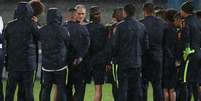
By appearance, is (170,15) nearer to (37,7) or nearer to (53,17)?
(53,17)

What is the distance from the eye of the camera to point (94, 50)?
1019 centimetres

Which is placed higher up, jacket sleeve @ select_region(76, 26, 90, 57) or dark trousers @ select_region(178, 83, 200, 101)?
jacket sleeve @ select_region(76, 26, 90, 57)

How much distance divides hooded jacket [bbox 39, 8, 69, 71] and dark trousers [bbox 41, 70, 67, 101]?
9 centimetres

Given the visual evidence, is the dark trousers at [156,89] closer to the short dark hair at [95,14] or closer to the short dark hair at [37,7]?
the short dark hair at [95,14]

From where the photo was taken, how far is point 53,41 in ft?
30.5

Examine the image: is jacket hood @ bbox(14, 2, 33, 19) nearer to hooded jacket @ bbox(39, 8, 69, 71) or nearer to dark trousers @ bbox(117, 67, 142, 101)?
hooded jacket @ bbox(39, 8, 69, 71)

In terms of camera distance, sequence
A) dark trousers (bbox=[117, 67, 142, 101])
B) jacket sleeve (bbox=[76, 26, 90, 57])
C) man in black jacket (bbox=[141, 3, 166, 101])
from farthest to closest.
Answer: man in black jacket (bbox=[141, 3, 166, 101]), jacket sleeve (bbox=[76, 26, 90, 57]), dark trousers (bbox=[117, 67, 142, 101])

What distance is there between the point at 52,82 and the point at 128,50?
1330mm

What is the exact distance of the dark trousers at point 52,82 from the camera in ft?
30.8

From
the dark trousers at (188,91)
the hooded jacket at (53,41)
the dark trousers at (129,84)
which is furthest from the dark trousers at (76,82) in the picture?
the dark trousers at (188,91)

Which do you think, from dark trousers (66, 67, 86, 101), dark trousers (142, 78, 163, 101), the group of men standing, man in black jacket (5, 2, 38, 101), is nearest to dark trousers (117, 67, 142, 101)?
the group of men standing

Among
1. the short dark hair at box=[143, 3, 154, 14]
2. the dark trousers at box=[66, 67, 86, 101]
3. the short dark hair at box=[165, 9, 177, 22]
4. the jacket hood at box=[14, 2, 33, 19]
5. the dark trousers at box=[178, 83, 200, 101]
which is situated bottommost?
the dark trousers at box=[178, 83, 200, 101]

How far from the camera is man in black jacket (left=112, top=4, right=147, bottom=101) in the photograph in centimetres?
930

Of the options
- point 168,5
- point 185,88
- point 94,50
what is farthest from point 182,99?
point 168,5
